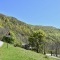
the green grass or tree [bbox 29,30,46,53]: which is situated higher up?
tree [bbox 29,30,46,53]

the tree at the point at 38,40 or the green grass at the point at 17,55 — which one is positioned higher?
the tree at the point at 38,40

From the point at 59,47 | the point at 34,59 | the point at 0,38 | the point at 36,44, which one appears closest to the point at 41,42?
the point at 36,44

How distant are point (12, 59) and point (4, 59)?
1217 millimetres

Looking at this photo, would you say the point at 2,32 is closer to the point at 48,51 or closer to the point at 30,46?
the point at 30,46

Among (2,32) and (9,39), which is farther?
(2,32)

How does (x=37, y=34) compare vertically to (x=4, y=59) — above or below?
above

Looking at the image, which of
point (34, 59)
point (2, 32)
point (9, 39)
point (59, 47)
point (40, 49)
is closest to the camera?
point (34, 59)

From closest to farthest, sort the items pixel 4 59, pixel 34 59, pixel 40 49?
1. pixel 4 59
2. pixel 34 59
3. pixel 40 49

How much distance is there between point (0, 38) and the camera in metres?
76.9

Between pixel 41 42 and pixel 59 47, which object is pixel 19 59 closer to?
pixel 41 42

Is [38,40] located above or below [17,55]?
above

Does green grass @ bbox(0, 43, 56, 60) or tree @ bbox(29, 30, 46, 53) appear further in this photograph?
tree @ bbox(29, 30, 46, 53)

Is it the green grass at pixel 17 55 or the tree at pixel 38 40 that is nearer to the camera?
the green grass at pixel 17 55

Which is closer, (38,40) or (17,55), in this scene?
(17,55)
